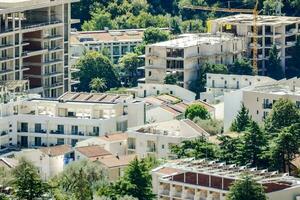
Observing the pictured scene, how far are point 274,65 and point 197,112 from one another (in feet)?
53.9

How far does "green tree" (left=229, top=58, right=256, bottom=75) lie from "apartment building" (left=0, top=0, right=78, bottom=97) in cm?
781

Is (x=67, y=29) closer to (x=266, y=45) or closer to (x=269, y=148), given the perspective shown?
(x=266, y=45)

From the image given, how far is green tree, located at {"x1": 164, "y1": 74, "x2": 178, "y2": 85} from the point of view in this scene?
96.2 metres

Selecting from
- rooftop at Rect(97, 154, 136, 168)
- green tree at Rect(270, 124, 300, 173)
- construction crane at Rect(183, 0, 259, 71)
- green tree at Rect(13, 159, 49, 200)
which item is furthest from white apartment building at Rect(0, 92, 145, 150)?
construction crane at Rect(183, 0, 259, 71)

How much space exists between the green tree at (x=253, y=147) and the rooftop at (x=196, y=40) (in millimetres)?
22931

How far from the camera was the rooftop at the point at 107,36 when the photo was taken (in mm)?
107312

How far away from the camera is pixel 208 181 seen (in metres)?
68.7

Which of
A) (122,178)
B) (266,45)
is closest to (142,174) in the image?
(122,178)

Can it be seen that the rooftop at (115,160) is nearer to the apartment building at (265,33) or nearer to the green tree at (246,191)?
the green tree at (246,191)

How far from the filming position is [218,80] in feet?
308

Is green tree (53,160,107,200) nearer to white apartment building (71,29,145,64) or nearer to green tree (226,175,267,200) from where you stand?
green tree (226,175,267,200)

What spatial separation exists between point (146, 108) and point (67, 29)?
8.98 meters

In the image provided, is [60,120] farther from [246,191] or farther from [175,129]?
[246,191]

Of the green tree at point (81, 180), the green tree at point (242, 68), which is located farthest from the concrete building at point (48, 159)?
the green tree at point (242, 68)
